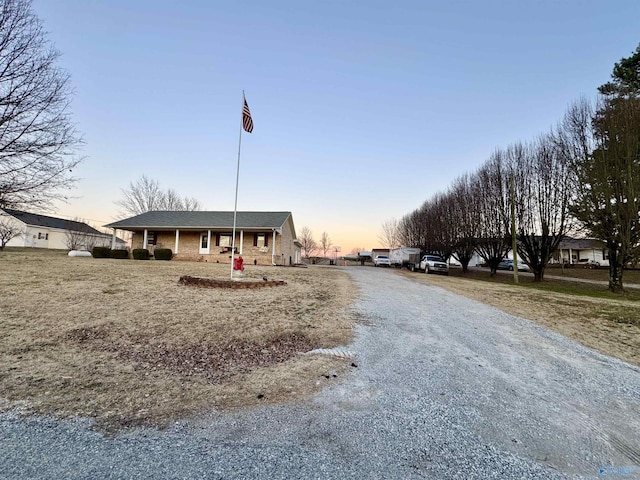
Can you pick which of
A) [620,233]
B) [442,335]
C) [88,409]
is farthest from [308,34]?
[620,233]

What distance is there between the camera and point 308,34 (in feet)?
45.9

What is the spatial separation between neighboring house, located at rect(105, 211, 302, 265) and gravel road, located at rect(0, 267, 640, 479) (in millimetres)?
20979

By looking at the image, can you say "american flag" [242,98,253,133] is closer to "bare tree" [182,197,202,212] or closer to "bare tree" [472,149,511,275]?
"bare tree" [472,149,511,275]

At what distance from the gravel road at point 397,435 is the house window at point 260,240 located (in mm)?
21365

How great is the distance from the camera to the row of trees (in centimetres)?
1517

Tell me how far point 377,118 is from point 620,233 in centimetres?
1383

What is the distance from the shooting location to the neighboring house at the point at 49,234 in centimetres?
3772

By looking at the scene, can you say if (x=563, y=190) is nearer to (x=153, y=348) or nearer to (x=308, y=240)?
(x=153, y=348)

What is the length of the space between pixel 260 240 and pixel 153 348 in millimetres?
20779

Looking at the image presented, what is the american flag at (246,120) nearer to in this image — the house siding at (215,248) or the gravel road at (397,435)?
the gravel road at (397,435)

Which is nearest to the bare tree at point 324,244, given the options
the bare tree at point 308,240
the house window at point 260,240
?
the bare tree at point 308,240

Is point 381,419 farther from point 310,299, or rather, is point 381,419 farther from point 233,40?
point 233,40

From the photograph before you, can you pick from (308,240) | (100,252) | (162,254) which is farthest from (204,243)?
(308,240)

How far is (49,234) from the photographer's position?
4116 centimetres
